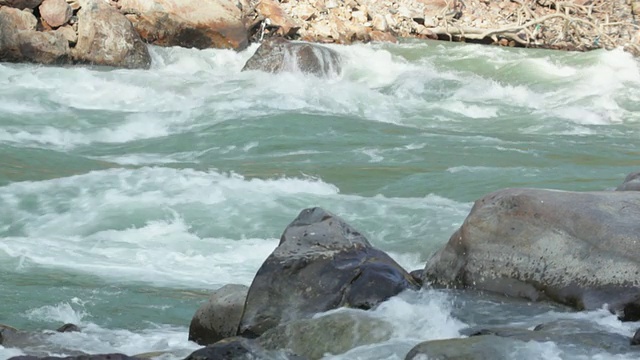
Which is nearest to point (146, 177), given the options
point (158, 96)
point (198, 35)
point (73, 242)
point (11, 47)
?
point (73, 242)

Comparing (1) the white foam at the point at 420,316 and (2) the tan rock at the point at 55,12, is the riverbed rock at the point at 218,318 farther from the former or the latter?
(2) the tan rock at the point at 55,12

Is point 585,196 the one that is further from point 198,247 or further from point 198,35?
point 198,35

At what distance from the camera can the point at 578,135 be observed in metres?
13.6

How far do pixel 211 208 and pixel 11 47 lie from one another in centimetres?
835

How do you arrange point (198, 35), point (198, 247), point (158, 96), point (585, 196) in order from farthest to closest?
point (198, 35) → point (158, 96) → point (198, 247) → point (585, 196)

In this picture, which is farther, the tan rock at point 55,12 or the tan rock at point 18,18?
the tan rock at point 55,12

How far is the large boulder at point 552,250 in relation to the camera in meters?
5.24

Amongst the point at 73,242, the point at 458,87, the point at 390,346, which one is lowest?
the point at 458,87

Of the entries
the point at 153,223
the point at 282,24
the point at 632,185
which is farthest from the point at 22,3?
the point at 632,185

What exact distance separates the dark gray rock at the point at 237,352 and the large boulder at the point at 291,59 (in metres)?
11.9

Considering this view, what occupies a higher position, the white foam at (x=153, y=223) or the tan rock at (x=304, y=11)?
the white foam at (x=153, y=223)

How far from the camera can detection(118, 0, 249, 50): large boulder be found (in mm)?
18453

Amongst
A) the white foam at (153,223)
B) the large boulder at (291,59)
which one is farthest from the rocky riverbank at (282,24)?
the white foam at (153,223)

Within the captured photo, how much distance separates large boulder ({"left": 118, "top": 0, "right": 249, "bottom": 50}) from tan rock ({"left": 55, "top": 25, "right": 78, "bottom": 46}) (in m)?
1.30
